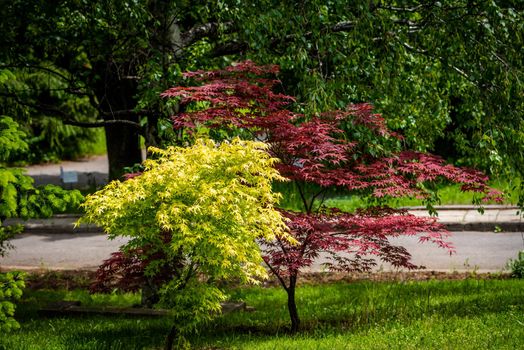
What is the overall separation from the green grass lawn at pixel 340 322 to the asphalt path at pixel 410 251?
1557 mm

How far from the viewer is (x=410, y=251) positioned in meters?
12.0

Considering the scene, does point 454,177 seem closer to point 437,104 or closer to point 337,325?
point 337,325

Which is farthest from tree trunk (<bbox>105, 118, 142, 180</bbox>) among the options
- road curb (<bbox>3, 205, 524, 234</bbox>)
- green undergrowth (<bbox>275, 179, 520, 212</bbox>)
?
green undergrowth (<bbox>275, 179, 520, 212</bbox>)

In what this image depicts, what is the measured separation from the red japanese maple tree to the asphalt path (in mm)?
3235

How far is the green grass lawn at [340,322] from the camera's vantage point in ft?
21.4

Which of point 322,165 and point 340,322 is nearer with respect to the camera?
point 322,165

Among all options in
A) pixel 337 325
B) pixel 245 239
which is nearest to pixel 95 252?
pixel 337 325

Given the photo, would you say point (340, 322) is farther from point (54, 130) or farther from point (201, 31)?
point (54, 130)

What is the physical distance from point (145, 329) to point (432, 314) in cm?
330

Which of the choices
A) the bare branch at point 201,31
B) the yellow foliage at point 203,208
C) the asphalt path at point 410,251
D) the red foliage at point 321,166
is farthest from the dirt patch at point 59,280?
the yellow foliage at point 203,208

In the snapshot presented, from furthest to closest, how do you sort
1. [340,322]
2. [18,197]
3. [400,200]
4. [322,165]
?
1. [400,200]
2. [340,322]
3. [322,165]
4. [18,197]

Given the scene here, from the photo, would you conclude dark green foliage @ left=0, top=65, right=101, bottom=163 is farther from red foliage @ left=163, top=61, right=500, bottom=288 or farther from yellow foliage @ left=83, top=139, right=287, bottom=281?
yellow foliage @ left=83, top=139, right=287, bottom=281

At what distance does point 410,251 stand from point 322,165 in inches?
231

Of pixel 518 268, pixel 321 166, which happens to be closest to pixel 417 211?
pixel 518 268
